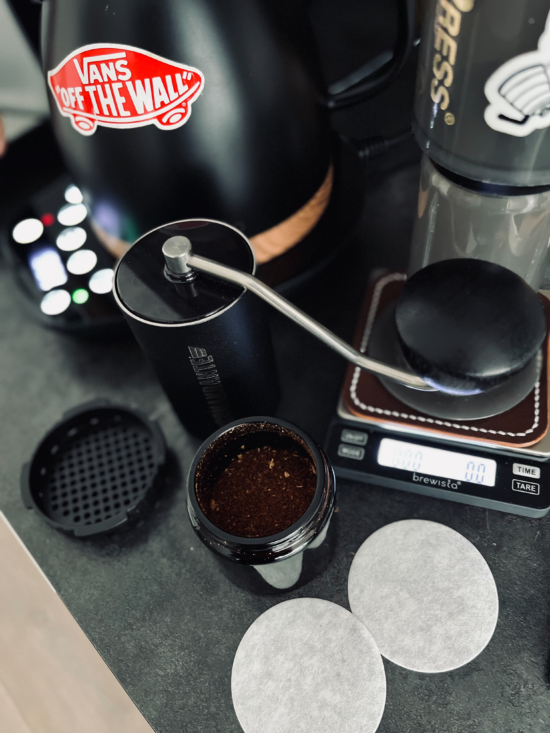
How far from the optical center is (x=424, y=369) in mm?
305

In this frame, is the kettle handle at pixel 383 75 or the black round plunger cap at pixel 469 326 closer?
the black round plunger cap at pixel 469 326

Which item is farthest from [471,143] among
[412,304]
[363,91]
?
[363,91]


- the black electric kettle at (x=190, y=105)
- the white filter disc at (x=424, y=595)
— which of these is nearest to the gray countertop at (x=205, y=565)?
the white filter disc at (x=424, y=595)

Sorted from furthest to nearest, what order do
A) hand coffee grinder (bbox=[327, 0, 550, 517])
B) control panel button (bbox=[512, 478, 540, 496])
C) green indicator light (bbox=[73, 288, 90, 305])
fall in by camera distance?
1. green indicator light (bbox=[73, 288, 90, 305])
2. control panel button (bbox=[512, 478, 540, 496])
3. hand coffee grinder (bbox=[327, 0, 550, 517])

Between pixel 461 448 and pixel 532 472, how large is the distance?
1.9 inches

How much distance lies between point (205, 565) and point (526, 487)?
0.23 metres

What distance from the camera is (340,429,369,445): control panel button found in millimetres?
429

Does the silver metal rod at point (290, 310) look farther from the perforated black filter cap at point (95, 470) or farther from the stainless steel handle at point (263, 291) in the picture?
the perforated black filter cap at point (95, 470)

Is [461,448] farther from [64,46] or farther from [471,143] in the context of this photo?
[64,46]

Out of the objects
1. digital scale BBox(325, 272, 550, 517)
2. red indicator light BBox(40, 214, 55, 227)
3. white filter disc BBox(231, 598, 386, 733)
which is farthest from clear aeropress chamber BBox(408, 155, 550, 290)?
red indicator light BBox(40, 214, 55, 227)

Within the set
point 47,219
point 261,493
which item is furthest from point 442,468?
point 47,219

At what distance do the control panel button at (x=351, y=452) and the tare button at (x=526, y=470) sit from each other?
104 mm

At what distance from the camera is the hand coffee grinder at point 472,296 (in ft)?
0.92

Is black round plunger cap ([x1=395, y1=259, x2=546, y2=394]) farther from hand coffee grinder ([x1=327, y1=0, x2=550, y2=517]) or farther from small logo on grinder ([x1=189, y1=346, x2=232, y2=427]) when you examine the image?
small logo on grinder ([x1=189, y1=346, x2=232, y2=427])
